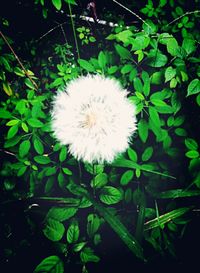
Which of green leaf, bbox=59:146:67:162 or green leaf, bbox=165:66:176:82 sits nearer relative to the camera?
green leaf, bbox=165:66:176:82

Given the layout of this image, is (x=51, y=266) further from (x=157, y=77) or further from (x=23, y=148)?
(x=157, y=77)

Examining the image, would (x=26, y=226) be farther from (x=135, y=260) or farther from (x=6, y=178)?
(x=135, y=260)

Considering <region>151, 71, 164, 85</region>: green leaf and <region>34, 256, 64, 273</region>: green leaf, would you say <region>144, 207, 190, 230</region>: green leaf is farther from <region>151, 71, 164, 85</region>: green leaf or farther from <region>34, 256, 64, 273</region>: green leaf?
<region>151, 71, 164, 85</region>: green leaf

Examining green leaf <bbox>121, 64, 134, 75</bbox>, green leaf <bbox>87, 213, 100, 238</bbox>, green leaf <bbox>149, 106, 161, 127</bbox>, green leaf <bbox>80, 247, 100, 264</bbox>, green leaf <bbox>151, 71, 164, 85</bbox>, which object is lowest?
green leaf <bbox>80, 247, 100, 264</bbox>

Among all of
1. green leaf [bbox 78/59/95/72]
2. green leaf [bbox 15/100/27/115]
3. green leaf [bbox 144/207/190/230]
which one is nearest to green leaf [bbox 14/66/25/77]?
green leaf [bbox 15/100/27/115]

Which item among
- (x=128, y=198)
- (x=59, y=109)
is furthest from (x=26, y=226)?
(x=59, y=109)

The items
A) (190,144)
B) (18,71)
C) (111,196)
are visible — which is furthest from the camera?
(18,71)

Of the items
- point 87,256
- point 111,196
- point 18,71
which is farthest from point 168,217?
point 18,71

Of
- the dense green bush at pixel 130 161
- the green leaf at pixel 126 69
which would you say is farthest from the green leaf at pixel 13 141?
the green leaf at pixel 126 69
